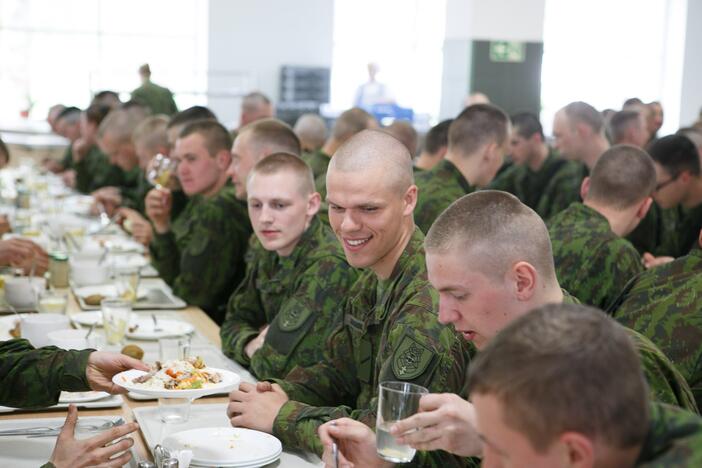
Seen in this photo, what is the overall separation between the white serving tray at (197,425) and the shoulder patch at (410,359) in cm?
29

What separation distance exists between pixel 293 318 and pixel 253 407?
785 millimetres

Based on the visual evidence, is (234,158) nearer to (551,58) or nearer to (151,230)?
(151,230)

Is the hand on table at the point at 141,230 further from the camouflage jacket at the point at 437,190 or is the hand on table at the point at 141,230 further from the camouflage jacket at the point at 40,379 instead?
the camouflage jacket at the point at 40,379

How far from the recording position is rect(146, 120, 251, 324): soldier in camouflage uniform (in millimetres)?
4480

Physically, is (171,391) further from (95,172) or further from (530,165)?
(95,172)

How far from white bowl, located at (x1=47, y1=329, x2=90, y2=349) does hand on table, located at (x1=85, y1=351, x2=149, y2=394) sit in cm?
43

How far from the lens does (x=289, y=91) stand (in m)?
17.2

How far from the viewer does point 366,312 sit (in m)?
2.73

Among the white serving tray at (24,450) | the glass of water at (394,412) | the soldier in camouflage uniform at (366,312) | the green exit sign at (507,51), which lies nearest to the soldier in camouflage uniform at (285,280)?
the soldier in camouflage uniform at (366,312)

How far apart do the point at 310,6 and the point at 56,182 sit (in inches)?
362

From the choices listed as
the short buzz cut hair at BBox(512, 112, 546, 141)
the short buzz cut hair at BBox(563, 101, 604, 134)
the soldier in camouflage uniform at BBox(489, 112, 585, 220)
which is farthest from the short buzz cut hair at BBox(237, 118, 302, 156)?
the short buzz cut hair at BBox(512, 112, 546, 141)

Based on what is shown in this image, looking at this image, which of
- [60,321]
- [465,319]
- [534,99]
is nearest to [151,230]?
[60,321]

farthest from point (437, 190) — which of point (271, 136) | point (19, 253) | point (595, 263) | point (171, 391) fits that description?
point (171, 391)

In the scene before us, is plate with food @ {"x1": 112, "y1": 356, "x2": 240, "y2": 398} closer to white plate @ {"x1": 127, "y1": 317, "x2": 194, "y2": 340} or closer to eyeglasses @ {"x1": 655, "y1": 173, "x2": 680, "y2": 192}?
white plate @ {"x1": 127, "y1": 317, "x2": 194, "y2": 340}
